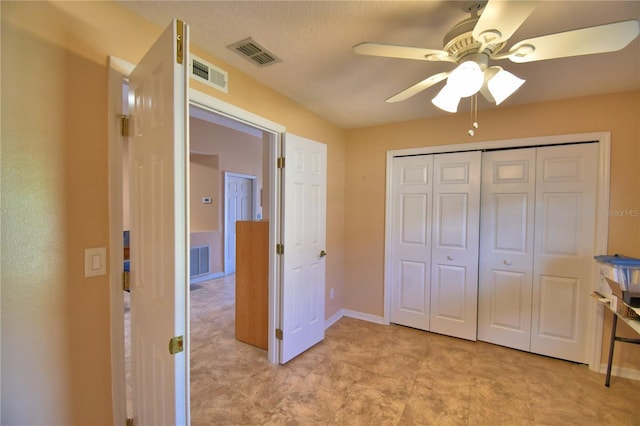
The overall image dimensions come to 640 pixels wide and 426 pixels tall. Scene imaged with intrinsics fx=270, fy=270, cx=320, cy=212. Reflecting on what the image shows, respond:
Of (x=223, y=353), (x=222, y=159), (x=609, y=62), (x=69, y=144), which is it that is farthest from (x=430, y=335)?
(x=222, y=159)

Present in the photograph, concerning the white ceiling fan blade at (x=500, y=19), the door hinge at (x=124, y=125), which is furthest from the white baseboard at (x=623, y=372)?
the door hinge at (x=124, y=125)

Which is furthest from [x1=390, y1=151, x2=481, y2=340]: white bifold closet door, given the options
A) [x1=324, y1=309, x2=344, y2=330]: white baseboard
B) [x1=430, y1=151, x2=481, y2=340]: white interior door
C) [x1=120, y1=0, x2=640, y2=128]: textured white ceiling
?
[x1=120, y1=0, x2=640, y2=128]: textured white ceiling

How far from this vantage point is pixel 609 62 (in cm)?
182

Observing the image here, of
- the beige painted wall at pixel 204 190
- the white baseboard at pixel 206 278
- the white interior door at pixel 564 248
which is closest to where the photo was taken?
the white interior door at pixel 564 248

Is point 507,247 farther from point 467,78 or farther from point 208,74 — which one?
point 208,74

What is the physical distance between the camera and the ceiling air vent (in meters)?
1.67

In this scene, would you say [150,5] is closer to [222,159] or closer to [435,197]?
[435,197]

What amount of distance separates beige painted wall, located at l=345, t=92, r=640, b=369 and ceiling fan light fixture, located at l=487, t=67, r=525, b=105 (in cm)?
159

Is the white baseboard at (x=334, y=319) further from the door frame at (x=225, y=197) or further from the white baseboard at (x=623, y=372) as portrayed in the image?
the door frame at (x=225, y=197)

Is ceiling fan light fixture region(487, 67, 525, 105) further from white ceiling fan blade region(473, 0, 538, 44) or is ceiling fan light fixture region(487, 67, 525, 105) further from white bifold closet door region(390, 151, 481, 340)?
white bifold closet door region(390, 151, 481, 340)

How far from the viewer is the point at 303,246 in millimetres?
2625

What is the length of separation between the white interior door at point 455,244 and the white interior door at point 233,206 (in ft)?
13.1

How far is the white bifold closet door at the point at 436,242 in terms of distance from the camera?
9.46 feet

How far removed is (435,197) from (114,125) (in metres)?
2.88
